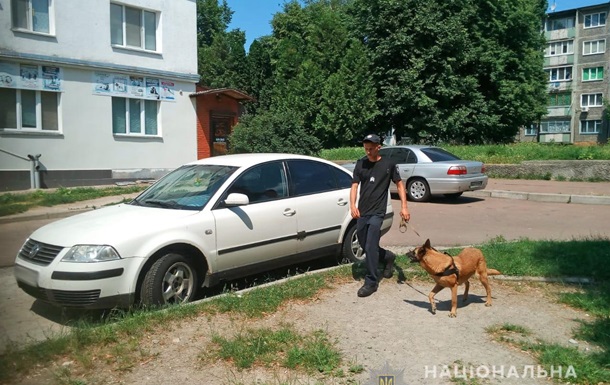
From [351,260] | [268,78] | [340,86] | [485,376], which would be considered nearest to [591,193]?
[351,260]

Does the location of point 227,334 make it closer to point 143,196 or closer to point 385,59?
point 143,196

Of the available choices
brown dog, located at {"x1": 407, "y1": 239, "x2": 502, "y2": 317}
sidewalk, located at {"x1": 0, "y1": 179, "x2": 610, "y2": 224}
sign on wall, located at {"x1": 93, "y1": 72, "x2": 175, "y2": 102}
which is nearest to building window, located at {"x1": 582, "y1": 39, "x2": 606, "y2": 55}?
sidewalk, located at {"x1": 0, "y1": 179, "x2": 610, "y2": 224}

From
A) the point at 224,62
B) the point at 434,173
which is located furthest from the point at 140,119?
the point at 224,62

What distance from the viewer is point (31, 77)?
54.2 feet

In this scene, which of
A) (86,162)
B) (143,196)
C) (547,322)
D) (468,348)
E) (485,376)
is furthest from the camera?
(86,162)

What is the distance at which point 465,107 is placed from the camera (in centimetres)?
2864

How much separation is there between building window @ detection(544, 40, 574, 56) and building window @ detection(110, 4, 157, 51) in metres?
53.4

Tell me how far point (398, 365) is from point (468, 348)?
2.29 feet

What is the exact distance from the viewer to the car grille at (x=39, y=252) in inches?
198

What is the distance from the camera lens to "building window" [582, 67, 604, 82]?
57.6 m

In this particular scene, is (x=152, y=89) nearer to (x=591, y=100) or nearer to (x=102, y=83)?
(x=102, y=83)

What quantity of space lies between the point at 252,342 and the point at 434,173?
1057 cm

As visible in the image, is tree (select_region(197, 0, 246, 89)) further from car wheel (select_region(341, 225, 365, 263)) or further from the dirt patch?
the dirt patch

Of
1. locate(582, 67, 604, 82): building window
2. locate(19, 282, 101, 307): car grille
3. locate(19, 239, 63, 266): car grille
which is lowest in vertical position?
locate(19, 282, 101, 307): car grille
